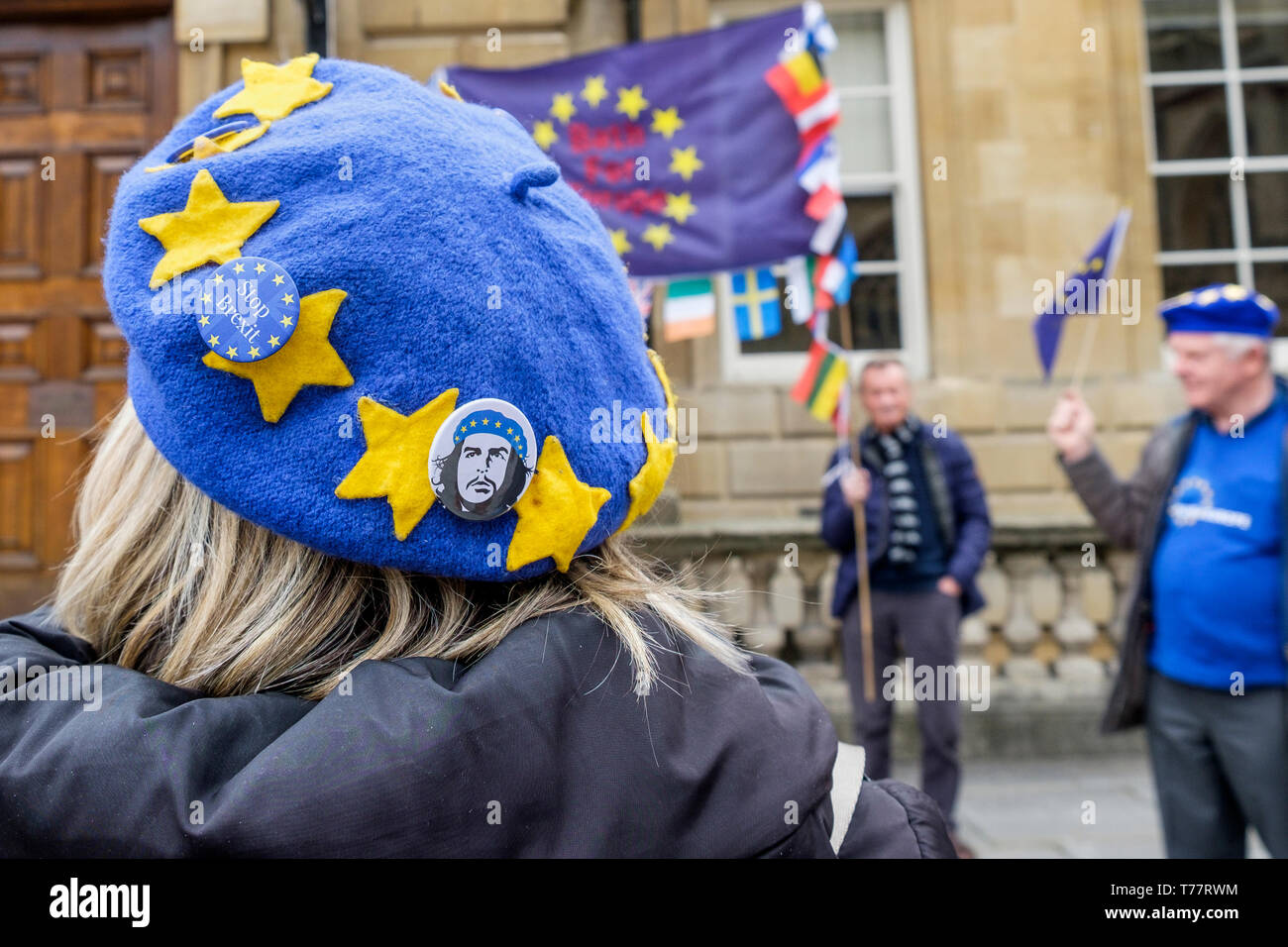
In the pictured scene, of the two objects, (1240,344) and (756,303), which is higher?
(756,303)

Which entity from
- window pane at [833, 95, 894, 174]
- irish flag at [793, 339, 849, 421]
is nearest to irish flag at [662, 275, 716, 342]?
irish flag at [793, 339, 849, 421]

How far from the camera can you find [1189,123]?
23.1 feet

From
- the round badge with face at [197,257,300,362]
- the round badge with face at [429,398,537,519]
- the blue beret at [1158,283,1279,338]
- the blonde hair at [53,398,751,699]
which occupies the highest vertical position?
the blue beret at [1158,283,1279,338]

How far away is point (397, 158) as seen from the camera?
883 millimetres

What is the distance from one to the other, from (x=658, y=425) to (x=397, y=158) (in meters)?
0.36

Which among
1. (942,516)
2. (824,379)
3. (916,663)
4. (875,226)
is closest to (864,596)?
(916,663)

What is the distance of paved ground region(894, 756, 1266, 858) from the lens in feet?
15.1

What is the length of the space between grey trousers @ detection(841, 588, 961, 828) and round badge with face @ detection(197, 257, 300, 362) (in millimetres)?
4452

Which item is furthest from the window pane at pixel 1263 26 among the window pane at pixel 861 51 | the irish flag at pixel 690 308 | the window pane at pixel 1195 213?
the irish flag at pixel 690 308

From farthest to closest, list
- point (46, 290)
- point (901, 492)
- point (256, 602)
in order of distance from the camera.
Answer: point (46, 290) < point (901, 492) < point (256, 602)

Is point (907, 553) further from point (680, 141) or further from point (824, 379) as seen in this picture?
point (680, 141)

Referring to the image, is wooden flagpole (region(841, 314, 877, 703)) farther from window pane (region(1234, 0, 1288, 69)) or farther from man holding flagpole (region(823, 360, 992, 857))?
window pane (region(1234, 0, 1288, 69))

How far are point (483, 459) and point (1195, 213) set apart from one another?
761cm

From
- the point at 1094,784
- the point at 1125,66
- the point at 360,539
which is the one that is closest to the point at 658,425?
the point at 360,539
